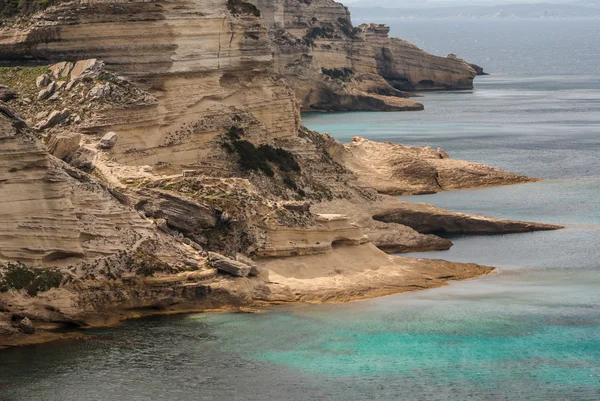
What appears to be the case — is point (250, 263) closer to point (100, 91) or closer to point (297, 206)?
point (297, 206)

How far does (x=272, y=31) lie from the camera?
13000 centimetres

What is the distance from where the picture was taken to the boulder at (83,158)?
50.0m

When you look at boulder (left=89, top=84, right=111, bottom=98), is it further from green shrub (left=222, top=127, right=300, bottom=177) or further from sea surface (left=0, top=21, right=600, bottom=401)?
sea surface (left=0, top=21, right=600, bottom=401)

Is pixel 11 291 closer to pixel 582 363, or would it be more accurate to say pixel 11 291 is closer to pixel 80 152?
pixel 80 152

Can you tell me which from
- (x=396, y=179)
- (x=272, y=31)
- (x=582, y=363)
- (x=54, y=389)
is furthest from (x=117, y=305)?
(x=272, y=31)

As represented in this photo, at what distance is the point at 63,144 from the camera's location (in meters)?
50.0

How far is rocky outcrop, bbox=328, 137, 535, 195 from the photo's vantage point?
75.3 metres

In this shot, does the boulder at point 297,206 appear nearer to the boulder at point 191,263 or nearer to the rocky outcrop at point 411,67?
the boulder at point 191,263

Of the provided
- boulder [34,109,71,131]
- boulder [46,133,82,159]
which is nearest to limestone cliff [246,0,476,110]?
boulder [34,109,71,131]

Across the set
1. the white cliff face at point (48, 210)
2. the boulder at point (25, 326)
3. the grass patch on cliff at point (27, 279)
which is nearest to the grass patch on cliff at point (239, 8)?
the white cliff face at point (48, 210)

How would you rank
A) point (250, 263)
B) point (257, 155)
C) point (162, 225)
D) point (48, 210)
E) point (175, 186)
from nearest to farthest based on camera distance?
point (48, 210), point (162, 225), point (250, 263), point (175, 186), point (257, 155)

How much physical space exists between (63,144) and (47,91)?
21.6 ft

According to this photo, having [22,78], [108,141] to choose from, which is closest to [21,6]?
[22,78]

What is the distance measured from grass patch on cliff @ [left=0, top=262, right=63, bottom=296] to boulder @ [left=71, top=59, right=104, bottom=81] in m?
14.9
